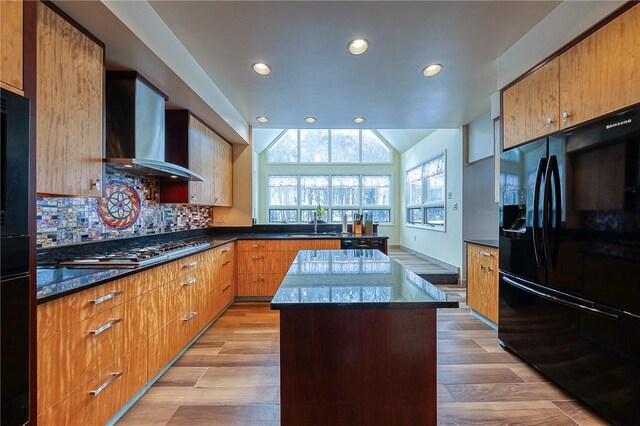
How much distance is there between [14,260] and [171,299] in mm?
1238

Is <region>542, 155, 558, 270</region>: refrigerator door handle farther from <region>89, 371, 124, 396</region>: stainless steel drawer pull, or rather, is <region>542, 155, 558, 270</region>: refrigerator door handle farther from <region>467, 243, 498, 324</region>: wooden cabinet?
<region>89, 371, 124, 396</region>: stainless steel drawer pull

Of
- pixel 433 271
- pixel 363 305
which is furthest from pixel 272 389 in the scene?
pixel 433 271

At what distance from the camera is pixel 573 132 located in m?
1.74

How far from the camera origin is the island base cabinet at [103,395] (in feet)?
4.18

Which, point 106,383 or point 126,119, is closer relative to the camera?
point 106,383

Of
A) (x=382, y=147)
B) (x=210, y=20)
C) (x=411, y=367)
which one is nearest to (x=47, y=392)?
(x=411, y=367)

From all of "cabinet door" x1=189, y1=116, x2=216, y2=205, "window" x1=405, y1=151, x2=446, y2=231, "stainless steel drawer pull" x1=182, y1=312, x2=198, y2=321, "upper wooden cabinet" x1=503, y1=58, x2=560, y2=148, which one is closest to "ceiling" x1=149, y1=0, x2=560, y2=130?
"upper wooden cabinet" x1=503, y1=58, x2=560, y2=148

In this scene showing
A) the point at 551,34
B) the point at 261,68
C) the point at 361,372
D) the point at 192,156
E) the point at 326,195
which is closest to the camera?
the point at 361,372

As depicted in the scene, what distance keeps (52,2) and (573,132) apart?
3.00 metres

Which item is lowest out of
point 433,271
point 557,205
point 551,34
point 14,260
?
point 433,271

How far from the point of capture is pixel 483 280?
116 inches

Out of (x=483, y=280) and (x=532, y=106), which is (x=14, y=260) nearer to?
(x=532, y=106)

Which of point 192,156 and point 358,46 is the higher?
point 358,46

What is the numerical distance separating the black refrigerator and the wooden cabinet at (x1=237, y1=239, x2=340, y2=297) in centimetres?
241
